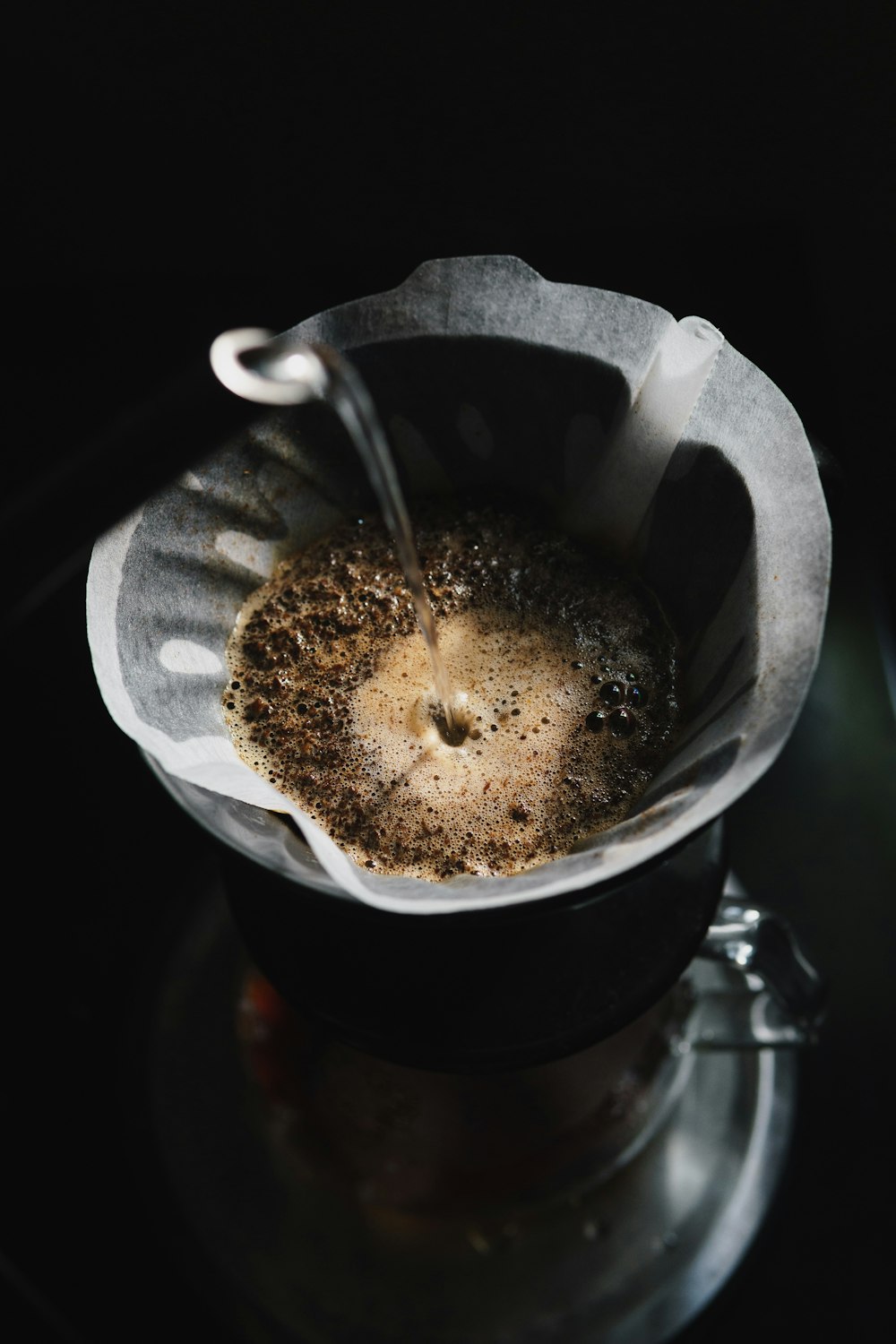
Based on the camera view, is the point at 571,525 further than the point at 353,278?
No

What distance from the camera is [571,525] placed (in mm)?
842

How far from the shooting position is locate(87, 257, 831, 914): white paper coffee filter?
0.62 m

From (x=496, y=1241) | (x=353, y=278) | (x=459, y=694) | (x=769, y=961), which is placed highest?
(x=353, y=278)

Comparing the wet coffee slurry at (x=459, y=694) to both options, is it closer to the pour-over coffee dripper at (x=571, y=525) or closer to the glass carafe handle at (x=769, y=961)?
the pour-over coffee dripper at (x=571, y=525)

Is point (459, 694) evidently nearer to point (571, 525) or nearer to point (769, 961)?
point (571, 525)

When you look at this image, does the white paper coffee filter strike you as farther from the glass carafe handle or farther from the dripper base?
the dripper base

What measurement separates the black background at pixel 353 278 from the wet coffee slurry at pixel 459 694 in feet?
0.55

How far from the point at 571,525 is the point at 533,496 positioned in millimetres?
34

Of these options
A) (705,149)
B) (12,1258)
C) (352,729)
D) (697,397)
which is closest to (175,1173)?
(12,1258)

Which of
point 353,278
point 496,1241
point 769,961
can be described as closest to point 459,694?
point 769,961

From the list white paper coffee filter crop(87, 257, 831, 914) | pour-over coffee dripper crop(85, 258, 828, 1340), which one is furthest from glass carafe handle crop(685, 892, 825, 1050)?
white paper coffee filter crop(87, 257, 831, 914)

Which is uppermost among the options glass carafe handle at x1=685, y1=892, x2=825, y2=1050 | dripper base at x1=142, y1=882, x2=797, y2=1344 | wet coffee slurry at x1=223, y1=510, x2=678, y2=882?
wet coffee slurry at x1=223, y1=510, x2=678, y2=882

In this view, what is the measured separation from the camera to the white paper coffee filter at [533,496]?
618mm

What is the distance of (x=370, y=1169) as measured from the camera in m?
1.08
